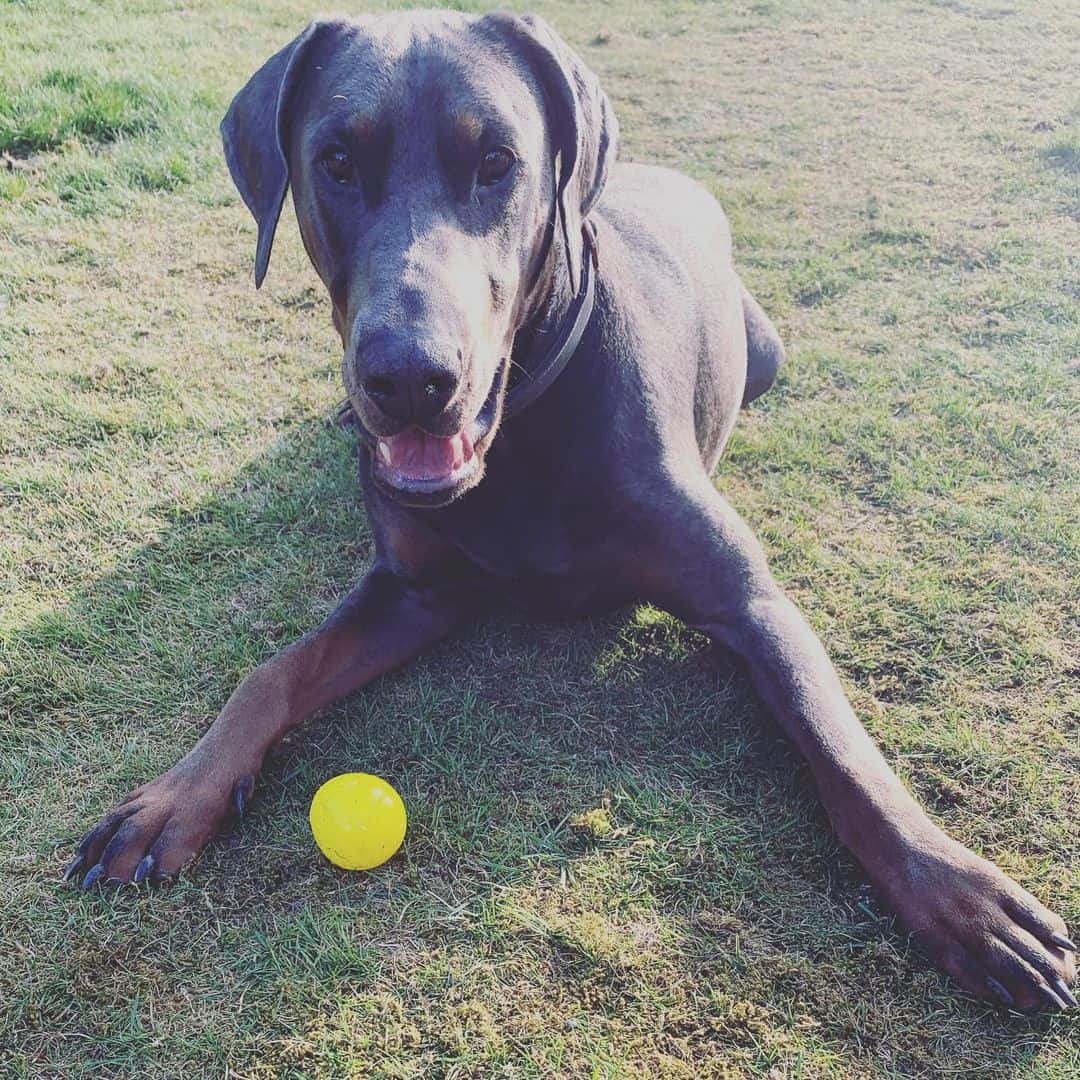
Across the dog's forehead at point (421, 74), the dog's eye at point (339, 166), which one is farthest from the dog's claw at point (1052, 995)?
the dog's eye at point (339, 166)

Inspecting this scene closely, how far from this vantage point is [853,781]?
2369 mm

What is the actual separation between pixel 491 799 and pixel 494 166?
155 centimetres

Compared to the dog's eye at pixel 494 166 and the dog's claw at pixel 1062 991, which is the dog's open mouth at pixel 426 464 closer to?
the dog's eye at pixel 494 166

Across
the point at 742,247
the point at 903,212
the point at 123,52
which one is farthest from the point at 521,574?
the point at 123,52

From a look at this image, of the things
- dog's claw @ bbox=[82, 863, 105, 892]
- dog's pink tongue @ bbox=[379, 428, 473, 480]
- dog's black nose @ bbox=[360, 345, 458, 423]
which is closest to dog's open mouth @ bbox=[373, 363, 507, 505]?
dog's pink tongue @ bbox=[379, 428, 473, 480]

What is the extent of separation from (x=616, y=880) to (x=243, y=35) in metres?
7.98

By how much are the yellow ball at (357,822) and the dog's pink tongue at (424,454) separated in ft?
2.41

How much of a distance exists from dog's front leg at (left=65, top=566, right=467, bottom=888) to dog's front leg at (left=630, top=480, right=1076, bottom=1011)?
717 millimetres

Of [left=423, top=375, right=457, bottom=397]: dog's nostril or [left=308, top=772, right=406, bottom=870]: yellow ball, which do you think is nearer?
[left=423, top=375, right=457, bottom=397]: dog's nostril

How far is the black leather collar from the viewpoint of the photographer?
8.98ft

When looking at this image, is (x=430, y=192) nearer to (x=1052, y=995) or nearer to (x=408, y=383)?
(x=408, y=383)

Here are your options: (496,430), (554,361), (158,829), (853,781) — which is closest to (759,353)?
(554,361)

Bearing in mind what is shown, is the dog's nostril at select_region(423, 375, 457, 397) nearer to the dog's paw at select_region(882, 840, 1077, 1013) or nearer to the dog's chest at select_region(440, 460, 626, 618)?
the dog's chest at select_region(440, 460, 626, 618)

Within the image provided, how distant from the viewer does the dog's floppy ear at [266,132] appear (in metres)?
2.64
